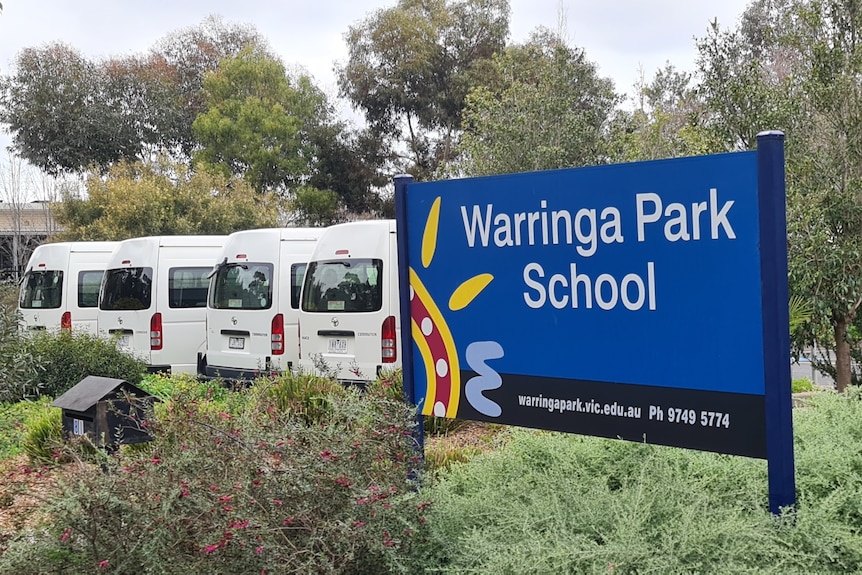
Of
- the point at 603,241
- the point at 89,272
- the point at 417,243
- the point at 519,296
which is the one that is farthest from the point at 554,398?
the point at 89,272

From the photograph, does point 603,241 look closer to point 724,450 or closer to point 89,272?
point 724,450

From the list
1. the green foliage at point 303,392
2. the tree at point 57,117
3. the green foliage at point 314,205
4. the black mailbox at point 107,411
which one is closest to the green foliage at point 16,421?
the green foliage at point 303,392

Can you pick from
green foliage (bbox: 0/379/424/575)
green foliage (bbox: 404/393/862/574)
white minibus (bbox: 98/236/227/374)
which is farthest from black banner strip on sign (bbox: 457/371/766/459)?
white minibus (bbox: 98/236/227/374)

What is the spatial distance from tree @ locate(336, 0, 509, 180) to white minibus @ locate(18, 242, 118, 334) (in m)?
18.0

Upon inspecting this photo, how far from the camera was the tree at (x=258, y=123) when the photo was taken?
31906 mm

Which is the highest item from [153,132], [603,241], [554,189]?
[153,132]

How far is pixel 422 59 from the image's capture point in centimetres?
3238

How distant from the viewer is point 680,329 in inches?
137

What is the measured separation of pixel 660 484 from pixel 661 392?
0.40 m

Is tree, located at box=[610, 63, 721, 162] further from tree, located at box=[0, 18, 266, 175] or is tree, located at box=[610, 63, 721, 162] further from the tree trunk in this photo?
tree, located at box=[0, 18, 266, 175]

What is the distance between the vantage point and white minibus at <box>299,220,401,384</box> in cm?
1087

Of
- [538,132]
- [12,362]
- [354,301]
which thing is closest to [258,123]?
[538,132]

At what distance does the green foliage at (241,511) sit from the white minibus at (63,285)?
512 inches

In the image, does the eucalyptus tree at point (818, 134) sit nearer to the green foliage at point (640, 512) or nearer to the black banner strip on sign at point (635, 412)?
the green foliage at point (640, 512)
